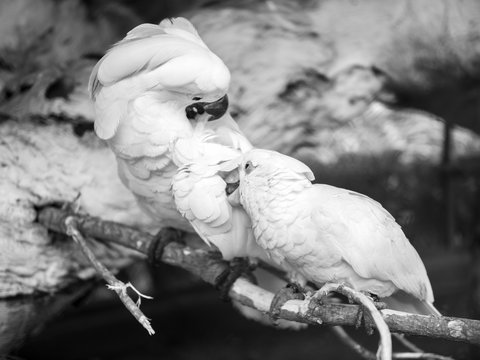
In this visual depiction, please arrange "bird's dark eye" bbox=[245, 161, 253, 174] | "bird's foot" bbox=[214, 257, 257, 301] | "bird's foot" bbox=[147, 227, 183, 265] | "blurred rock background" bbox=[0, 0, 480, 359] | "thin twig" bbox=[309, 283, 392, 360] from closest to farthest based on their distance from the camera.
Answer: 1. "thin twig" bbox=[309, 283, 392, 360]
2. "bird's dark eye" bbox=[245, 161, 253, 174]
3. "bird's foot" bbox=[214, 257, 257, 301]
4. "bird's foot" bbox=[147, 227, 183, 265]
5. "blurred rock background" bbox=[0, 0, 480, 359]

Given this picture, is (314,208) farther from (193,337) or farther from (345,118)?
(193,337)

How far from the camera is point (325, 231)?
1.34m

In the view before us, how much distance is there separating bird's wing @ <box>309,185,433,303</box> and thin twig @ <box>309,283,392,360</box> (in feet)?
0.24

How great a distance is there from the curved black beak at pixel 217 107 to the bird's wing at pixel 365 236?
37 centimetres

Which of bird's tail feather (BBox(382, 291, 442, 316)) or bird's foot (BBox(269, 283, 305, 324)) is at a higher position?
bird's foot (BBox(269, 283, 305, 324))

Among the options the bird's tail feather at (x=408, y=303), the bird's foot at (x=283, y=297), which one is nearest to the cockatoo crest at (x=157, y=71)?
the bird's foot at (x=283, y=297)

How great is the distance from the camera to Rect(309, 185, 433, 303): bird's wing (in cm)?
133

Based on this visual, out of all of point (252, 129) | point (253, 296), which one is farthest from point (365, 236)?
point (252, 129)

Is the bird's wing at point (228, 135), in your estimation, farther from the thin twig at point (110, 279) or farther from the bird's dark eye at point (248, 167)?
the thin twig at point (110, 279)

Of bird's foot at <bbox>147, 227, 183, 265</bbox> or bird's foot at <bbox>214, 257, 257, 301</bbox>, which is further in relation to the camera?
bird's foot at <bbox>147, 227, 183, 265</bbox>

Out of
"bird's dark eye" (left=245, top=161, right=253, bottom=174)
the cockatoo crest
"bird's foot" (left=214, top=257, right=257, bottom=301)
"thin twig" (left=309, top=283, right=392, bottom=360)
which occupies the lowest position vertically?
"bird's foot" (left=214, top=257, right=257, bottom=301)

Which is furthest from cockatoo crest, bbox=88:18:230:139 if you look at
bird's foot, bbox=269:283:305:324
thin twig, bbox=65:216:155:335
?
bird's foot, bbox=269:283:305:324

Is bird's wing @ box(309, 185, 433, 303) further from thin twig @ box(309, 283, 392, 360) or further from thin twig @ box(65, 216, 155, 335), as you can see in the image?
thin twig @ box(65, 216, 155, 335)

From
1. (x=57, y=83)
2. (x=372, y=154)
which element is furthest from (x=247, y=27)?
(x=372, y=154)
